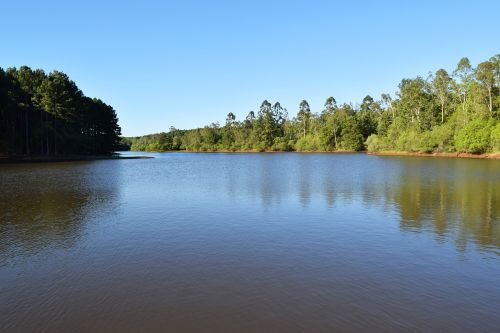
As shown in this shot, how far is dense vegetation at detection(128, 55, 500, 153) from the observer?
8619cm

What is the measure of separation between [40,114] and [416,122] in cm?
10571

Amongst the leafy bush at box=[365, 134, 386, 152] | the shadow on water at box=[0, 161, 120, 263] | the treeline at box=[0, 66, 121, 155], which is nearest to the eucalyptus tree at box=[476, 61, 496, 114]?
the leafy bush at box=[365, 134, 386, 152]

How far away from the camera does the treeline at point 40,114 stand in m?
73.7

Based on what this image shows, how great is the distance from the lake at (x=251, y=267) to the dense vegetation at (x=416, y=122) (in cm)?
7609

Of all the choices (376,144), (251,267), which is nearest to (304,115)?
(376,144)

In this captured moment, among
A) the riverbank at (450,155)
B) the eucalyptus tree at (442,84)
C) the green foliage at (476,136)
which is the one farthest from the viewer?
the eucalyptus tree at (442,84)

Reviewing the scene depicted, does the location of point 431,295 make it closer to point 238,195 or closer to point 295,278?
point 295,278

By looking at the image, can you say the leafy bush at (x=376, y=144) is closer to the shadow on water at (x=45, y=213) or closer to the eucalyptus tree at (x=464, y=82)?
the eucalyptus tree at (x=464, y=82)

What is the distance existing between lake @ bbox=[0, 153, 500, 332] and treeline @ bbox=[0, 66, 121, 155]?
63360 millimetres

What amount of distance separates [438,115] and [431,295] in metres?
118

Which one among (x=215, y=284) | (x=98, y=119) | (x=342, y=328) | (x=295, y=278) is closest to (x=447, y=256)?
(x=295, y=278)

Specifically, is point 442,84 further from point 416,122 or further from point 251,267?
point 251,267

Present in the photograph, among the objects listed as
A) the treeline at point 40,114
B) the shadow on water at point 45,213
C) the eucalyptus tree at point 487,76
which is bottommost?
the shadow on water at point 45,213

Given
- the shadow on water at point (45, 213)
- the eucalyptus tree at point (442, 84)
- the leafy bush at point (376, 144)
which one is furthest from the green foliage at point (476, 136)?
the shadow on water at point (45, 213)
